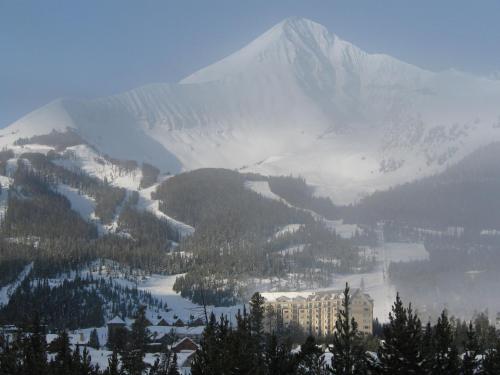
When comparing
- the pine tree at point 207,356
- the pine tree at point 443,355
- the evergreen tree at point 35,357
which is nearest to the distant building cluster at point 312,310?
the evergreen tree at point 35,357

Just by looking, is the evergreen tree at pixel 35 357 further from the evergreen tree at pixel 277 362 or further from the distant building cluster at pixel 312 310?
the distant building cluster at pixel 312 310

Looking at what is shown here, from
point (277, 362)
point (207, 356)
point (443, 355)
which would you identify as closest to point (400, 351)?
point (443, 355)

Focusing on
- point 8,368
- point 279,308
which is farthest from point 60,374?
point 279,308

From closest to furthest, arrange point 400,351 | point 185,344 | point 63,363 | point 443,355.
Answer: point 400,351
point 443,355
point 63,363
point 185,344

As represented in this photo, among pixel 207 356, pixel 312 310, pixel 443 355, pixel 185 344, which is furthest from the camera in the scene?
pixel 312 310

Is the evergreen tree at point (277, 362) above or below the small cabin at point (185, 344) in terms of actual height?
above

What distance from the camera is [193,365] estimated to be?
58.3 m

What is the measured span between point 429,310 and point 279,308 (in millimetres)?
37125

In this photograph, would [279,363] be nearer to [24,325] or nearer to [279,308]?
[24,325]

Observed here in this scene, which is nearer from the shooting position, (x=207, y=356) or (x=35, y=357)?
(x=207, y=356)

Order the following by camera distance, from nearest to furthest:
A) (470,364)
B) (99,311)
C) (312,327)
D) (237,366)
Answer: (237,366) → (470,364) → (312,327) → (99,311)

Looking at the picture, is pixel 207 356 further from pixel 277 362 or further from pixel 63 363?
pixel 63 363

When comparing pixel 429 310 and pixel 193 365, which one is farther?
pixel 429 310

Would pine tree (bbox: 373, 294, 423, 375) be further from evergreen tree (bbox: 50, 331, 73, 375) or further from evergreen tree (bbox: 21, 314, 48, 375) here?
evergreen tree (bbox: 50, 331, 73, 375)
